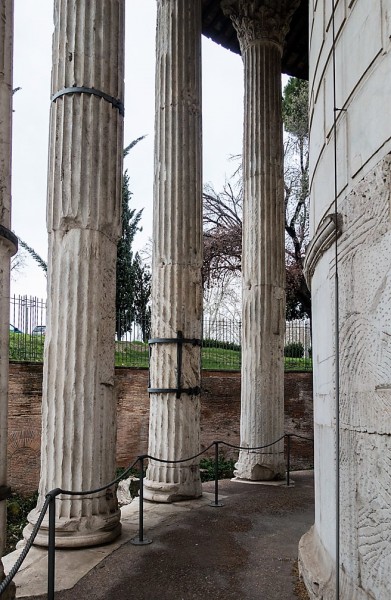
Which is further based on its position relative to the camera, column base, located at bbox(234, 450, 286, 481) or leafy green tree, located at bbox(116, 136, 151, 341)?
leafy green tree, located at bbox(116, 136, 151, 341)

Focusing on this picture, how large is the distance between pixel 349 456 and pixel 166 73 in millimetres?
7862

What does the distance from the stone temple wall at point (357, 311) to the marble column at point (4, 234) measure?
83.0 inches

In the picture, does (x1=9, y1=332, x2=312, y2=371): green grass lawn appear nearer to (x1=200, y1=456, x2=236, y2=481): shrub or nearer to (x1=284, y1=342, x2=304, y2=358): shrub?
(x1=284, y1=342, x2=304, y2=358): shrub

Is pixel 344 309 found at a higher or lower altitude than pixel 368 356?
higher

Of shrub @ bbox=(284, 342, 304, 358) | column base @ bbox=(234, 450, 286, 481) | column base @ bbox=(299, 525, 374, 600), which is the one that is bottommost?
column base @ bbox=(234, 450, 286, 481)

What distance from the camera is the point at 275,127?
40.4 ft

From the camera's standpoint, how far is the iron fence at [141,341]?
16.3 meters

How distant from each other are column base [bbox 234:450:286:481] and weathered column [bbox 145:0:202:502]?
89.9 inches

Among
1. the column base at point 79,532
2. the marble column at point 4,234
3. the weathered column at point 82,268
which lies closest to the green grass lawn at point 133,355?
the weathered column at point 82,268

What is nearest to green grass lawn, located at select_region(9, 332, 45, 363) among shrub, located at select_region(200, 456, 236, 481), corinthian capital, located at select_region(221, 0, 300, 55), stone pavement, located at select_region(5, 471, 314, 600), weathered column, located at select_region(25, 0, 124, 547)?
shrub, located at select_region(200, 456, 236, 481)

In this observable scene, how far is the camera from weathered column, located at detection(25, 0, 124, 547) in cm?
637

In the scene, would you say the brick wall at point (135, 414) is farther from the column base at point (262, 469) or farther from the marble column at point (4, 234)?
the marble column at point (4, 234)

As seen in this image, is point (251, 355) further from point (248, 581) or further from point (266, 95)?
point (248, 581)

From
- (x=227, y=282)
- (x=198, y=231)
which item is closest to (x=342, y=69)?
(x=198, y=231)
